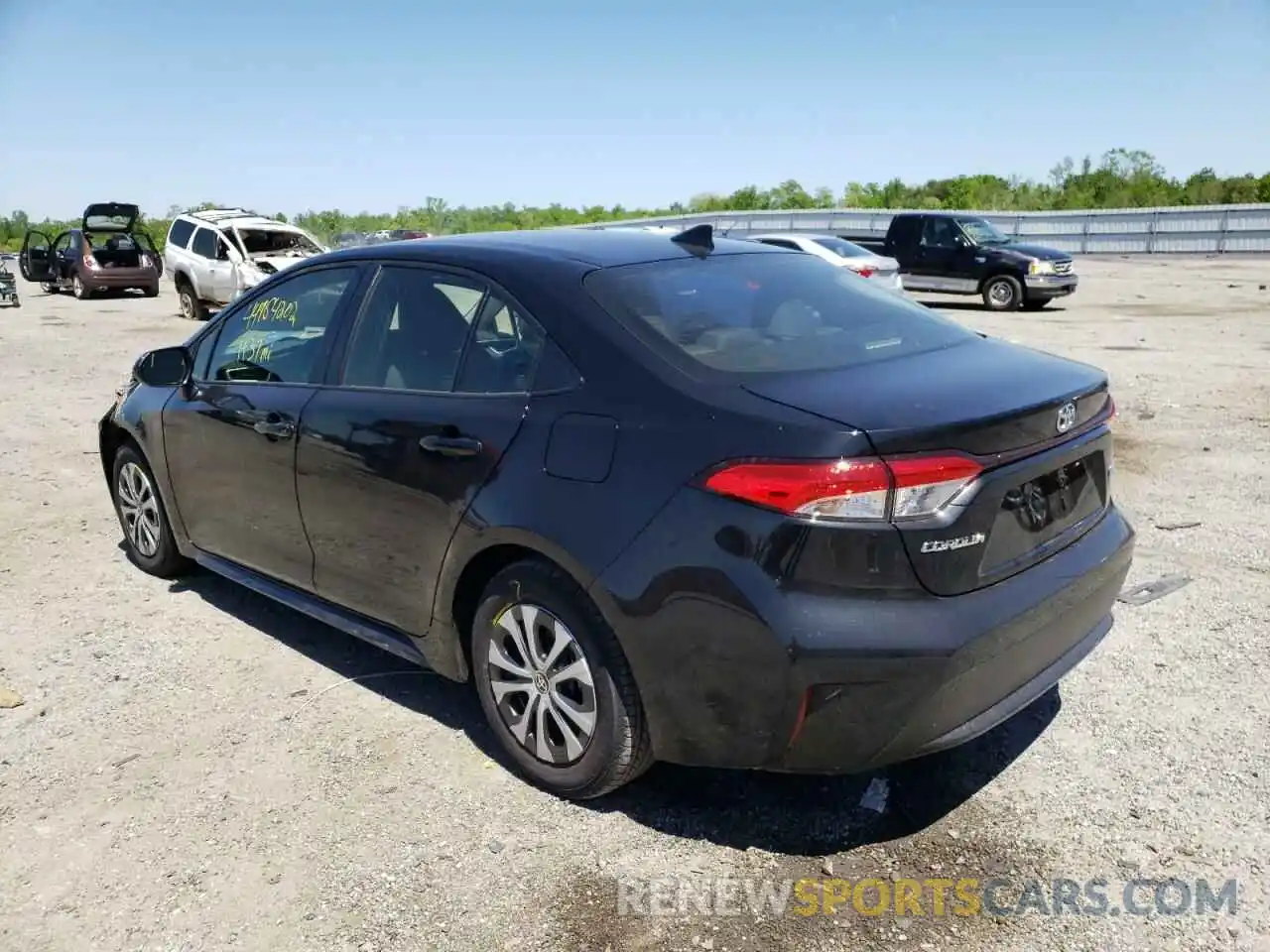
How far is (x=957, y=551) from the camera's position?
269cm

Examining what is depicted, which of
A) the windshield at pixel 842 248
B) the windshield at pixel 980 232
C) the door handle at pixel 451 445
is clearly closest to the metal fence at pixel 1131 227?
the windshield at pixel 980 232

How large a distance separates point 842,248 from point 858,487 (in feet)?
48.5

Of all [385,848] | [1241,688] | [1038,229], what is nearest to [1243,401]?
[1241,688]

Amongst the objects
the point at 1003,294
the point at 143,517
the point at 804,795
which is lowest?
the point at 804,795

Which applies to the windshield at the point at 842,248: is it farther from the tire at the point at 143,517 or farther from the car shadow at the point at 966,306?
the tire at the point at 143,517

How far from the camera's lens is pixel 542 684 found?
3254 mm

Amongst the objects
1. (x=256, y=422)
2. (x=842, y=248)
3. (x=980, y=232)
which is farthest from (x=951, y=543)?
(x=980, y=232)

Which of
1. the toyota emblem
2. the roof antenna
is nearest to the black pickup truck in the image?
the roof antenna

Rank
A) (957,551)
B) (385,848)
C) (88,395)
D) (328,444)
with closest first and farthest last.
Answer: (957,551)
(385,848)
(328,444)
(88,395)

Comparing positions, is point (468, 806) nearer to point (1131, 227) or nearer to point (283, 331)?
point (283, 331)

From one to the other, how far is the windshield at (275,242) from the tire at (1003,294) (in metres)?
12.0

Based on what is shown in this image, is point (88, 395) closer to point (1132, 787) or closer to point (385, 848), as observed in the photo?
point (385, 848)

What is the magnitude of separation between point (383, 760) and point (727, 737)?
1.36 metres

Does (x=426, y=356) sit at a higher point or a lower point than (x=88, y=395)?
higher
